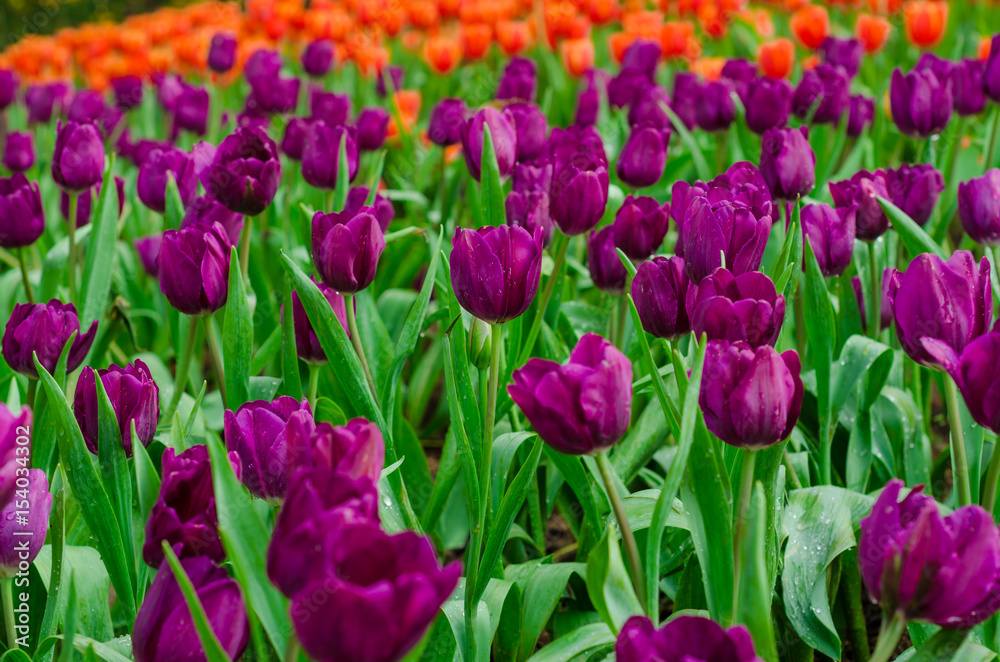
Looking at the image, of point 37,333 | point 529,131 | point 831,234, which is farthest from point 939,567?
point 529,131

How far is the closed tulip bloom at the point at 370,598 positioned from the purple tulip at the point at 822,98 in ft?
6.06

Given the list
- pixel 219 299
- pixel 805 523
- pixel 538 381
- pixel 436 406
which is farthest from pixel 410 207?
pixel 538 381

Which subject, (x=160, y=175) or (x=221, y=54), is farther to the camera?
(x=221, y=54)

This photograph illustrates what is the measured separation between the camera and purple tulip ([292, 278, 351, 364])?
130 cm

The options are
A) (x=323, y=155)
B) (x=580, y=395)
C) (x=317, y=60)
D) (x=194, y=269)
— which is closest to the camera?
(x=580, y=395)

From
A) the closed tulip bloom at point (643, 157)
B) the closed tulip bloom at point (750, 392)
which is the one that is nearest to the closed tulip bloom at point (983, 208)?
the closed tulip bloom at point (643, 157)

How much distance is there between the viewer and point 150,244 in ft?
6.57

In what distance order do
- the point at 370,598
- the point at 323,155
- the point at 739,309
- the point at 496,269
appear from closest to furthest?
the point at 370,598
the point at 739,309
the point at 496,269
the point at 323,155

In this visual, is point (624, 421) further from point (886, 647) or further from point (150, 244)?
point (150, 244)

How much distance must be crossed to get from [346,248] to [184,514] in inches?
19.6

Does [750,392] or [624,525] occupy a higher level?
[750,392]

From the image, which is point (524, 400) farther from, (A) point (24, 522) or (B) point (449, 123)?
(B) point (449, 123)

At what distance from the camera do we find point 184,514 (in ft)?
2.70

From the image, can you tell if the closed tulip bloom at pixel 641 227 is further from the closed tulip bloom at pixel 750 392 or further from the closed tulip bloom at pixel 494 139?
Result: the closed tulip bloom at pixel 750 392
